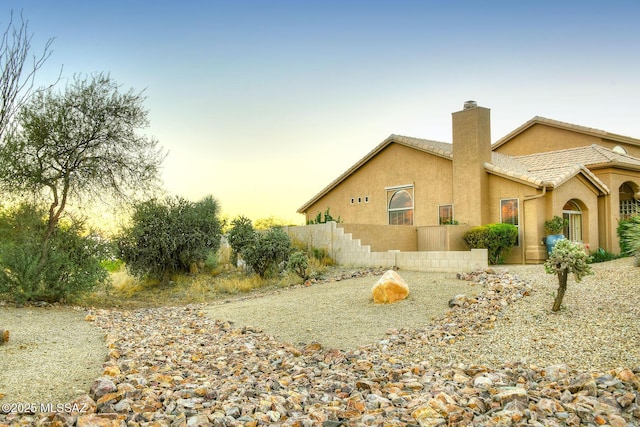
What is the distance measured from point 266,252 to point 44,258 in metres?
6.51

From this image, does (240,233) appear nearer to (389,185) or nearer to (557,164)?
(389,185)

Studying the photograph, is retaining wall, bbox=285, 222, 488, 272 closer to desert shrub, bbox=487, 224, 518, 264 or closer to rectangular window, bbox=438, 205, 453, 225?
desert shrub, bbox=487, 224, 518, 264

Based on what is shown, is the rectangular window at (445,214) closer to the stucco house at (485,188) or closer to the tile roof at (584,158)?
the stucco house at (485,188)

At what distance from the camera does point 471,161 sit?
1847 centimetres

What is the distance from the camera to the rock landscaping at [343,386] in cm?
490

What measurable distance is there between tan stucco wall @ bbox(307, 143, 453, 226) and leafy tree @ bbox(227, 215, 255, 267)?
6.73m

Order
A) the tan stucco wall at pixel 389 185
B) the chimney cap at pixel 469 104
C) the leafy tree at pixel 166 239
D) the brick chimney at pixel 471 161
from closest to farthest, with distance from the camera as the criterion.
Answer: the leafy tree at pixel 166 239 → the brick chimney at pixel 471 161 → the chimney cap at pixel 469 104 → the tan stucco wall at pixel 389 185

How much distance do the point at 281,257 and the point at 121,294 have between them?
564 centimetres

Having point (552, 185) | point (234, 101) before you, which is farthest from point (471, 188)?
point (234, 101)

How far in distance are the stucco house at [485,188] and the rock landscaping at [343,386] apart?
964 cm

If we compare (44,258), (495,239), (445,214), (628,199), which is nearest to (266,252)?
(44,258)

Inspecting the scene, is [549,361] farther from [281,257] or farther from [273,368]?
[281,257]

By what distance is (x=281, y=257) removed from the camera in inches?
664

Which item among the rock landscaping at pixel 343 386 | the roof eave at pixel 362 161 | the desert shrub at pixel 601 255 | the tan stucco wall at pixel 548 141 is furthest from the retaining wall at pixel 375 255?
the tan stucco wall at pixel 548 141
